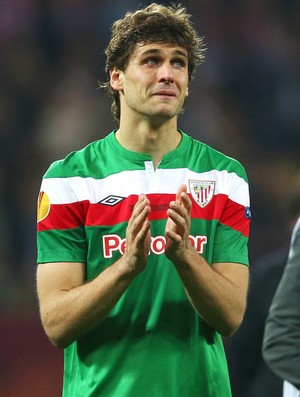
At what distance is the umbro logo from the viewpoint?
354 centimetres

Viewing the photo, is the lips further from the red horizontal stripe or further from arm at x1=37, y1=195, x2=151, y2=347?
arm at x1=37, y1=195, x2=151, y2=347

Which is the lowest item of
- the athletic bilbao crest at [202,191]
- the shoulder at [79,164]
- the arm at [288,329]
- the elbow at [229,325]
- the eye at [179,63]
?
the elbow at [229,325]

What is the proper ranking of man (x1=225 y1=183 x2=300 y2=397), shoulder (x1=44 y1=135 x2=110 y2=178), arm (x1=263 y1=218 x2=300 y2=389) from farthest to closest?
man (x1=225 y1=183 x2=300 y2=397) < shoulder (x1=44 y1=135 x2=110 y2=178) < arm (x1=263 y1=218 x2=300 y2=389)

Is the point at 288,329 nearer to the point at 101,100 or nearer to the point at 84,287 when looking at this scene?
the point at 84,287

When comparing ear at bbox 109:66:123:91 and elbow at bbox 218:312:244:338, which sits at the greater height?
ear at bbox 109:66:123:91

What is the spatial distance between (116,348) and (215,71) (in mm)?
3173

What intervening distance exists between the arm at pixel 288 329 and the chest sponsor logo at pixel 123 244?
103 centimetres

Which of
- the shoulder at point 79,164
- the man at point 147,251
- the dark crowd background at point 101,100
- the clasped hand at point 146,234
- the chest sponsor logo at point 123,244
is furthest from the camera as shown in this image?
the dark crowd background at point 101,100

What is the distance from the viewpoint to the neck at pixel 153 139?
3643mm

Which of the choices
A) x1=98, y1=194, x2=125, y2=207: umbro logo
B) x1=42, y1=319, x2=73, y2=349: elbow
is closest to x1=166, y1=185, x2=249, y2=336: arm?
x1=98, y1=194, x2=125, y2=207: umbro logo

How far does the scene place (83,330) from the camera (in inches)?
134

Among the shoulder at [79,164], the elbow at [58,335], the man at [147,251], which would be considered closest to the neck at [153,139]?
the man at [147,251]

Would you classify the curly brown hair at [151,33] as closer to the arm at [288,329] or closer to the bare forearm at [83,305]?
the bare forearm at [83,305]

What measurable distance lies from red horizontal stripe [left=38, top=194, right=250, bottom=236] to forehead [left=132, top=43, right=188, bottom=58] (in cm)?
51
